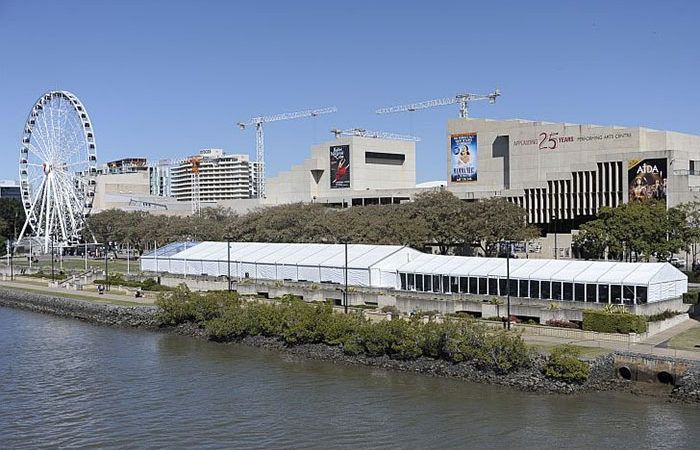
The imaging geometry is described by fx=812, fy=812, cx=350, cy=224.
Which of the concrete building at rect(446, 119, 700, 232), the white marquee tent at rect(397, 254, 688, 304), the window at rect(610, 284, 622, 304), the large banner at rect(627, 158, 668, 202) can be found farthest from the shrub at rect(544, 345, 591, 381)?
the large banner at rect(627, 158, 668, 202)

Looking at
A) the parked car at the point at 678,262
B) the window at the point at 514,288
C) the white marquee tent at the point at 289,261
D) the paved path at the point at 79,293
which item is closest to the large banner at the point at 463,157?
the parked car at the point at 678,262

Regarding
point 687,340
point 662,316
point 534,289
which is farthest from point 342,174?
point 687,340

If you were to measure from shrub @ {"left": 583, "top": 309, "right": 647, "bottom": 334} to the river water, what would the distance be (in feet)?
24.7

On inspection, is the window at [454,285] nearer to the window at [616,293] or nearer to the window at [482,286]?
the window at [482,286]

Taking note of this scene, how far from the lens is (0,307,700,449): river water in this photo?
1312 inches

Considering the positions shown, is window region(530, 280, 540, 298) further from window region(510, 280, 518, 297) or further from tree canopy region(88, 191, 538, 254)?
tree canopy region(88, 191, 538, 254)

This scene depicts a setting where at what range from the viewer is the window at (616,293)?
50500 millimetres

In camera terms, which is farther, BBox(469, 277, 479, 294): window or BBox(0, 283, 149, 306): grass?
BBox(0, 283, 149, 306): grass

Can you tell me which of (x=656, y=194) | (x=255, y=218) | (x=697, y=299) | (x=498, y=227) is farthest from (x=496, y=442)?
(x=255, y=218)

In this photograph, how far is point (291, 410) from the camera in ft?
124

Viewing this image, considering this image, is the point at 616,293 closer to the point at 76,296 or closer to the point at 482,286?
the point at 482,286

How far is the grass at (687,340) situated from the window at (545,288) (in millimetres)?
9453

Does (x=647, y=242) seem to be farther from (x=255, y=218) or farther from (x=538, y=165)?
(x=255, y=218)

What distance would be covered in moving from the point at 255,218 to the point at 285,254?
2885cm
